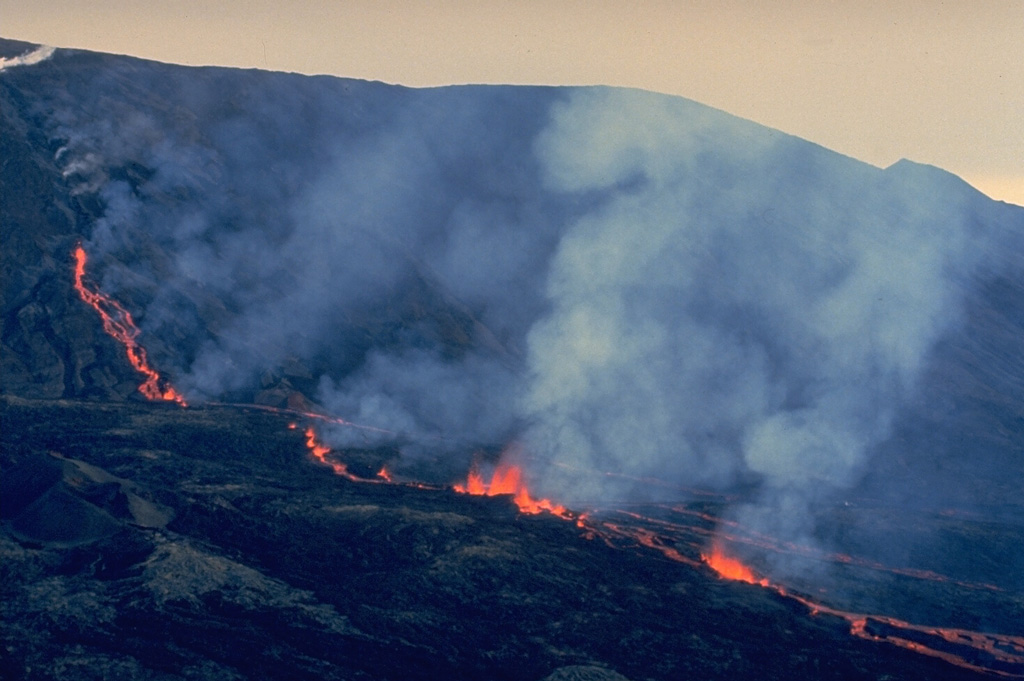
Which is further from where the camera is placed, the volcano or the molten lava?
the molten lava

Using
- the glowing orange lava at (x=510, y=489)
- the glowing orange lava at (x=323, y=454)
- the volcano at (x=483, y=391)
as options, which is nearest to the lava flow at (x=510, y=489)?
the glowing orange lava at (x=510, y=489)

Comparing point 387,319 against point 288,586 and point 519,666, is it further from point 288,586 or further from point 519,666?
point 519,666

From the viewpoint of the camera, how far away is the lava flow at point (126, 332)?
51.8 metres

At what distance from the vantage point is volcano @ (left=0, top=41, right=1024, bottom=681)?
1261 inches

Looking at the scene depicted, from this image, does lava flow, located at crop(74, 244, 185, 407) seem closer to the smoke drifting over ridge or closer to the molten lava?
the smoke drifting over ridge

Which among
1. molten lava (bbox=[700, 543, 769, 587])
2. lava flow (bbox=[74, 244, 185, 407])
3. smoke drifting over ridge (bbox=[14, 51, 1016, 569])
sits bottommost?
molten lava (bbox=[700, 543, 769, 587])

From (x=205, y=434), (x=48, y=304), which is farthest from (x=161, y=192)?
(x=205, y=434)

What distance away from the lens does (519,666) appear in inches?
1148

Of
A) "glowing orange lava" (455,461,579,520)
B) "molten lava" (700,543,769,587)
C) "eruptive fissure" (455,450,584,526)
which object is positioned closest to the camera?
"molten lava" (700,543,769,587)

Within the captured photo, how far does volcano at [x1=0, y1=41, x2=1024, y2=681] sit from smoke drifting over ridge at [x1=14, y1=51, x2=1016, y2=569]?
37cm

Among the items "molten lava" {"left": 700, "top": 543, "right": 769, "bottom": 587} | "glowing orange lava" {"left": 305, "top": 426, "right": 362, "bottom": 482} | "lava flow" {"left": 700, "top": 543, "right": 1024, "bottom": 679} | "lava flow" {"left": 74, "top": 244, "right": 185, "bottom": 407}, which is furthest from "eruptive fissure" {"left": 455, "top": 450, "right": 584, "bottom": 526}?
"lava flow" {"left": 74, "top": 244, "right": 185, "bottom": 407}

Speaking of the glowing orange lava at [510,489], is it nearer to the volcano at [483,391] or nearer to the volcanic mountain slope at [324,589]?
the volcano at [483,391]

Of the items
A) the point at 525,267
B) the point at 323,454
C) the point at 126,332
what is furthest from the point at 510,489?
the point at 525,267

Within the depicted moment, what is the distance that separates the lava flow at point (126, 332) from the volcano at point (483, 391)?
10.0 inches
